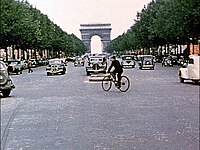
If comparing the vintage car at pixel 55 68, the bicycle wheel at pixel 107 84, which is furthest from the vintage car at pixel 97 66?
the bicycle wheel at pixel 107 84

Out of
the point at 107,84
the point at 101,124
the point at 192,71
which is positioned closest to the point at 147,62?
the point at 192,71

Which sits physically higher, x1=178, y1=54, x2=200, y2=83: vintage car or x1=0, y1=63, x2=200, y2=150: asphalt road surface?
x1=178, y1=54, x2=200, y2=83: vintage car

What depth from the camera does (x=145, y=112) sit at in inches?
691

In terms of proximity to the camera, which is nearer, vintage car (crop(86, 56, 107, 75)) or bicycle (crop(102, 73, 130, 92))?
bicycle (crop(102, 73, 130, 92))

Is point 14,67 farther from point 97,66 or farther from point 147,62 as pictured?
point 147,62

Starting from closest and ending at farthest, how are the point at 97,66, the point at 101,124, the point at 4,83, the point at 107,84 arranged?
the point at 101,124, the point at 4,83, the point at 107,84, the point at 97,66

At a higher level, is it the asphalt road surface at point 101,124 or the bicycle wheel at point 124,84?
the bicycle wheel at point 124,84

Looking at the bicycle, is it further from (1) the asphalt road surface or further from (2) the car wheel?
(1) the asphalt road surface

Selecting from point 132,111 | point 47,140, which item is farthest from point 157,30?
point 47,140

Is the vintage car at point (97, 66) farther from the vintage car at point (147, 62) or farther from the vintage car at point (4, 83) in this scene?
the vintage car at point (4, 83)

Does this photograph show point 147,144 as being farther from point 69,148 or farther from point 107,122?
point 107,122

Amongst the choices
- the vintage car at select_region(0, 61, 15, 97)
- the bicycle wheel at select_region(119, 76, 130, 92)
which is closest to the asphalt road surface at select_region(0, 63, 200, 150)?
the vintage car at select_region(0, 61, 15, 97)

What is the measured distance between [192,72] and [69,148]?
24707mm

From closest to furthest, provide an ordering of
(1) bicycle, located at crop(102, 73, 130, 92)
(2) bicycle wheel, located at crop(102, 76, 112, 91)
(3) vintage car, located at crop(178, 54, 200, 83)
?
(1) bicycle, located at crop(102, 73, 130, 92)
(2) bicycle wheel, located at crop(102, 76, 112, 91)
(3) vintage car, located at crop(178, 54, 200, 83)
